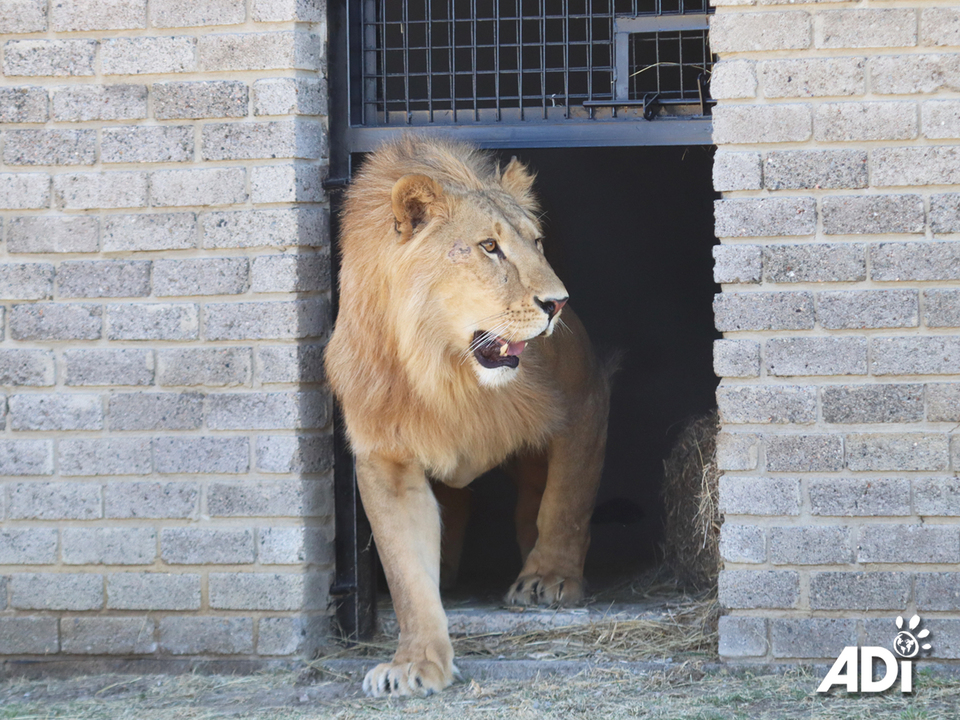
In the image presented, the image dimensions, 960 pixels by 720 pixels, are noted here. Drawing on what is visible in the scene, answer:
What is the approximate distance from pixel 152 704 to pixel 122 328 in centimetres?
139

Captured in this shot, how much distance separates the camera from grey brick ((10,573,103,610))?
4.21m

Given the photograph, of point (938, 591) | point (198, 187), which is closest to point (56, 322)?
point (198, 187)

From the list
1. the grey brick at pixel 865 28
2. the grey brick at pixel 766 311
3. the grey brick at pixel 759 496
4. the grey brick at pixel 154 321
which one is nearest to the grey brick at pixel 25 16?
the grey brick at pixel 154 321

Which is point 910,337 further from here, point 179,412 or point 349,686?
point 179,412

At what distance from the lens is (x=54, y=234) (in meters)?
4.21

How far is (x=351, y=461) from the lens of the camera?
4.43m

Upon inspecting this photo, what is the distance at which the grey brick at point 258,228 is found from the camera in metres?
4.09

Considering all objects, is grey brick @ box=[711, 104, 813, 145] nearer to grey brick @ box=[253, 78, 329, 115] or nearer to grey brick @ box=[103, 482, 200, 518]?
grey brick @ box=[253, 78, 329, 115]

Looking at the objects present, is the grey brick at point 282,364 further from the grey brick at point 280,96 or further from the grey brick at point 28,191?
the grey brick at point 28,191

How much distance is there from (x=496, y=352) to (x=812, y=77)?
145cm

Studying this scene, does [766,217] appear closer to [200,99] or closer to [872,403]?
[872,403]

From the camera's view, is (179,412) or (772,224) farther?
(179,412)

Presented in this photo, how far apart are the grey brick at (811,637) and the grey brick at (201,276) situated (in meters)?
2.30

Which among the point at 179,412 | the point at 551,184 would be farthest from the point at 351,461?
the point at 551,184
